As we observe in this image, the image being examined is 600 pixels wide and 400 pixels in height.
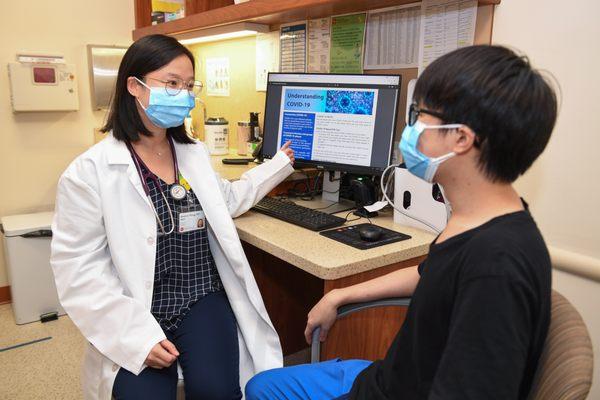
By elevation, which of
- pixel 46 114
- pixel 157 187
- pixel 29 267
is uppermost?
pixel 46 114

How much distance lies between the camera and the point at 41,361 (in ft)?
7.39

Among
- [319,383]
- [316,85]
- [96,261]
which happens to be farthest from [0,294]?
[319,383]

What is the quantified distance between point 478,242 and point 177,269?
3.20 feet

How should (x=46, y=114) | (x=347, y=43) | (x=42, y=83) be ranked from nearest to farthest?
1. (x=347, y=43)
2. (x=42, y=83)
3. (x=46, y=114)

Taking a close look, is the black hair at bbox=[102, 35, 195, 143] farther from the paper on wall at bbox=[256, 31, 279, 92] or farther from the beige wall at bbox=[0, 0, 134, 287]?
the beige wall at bbox=[0, 0, 134, 287]

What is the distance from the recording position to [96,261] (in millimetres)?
1313

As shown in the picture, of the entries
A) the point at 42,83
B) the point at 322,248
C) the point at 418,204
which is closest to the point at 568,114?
the point at 418,204

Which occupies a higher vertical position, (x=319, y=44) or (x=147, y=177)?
(x=319, y=44)

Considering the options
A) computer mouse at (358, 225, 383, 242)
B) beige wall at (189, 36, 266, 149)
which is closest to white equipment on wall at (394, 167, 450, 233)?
computer mouse at (358, 225, 383, 242)

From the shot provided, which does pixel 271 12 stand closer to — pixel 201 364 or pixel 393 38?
pixel 393 38

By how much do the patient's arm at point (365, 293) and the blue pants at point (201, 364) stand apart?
32 cm

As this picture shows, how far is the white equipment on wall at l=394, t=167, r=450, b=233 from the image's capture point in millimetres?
1486

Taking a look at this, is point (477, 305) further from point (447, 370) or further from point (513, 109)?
point (513, 109)

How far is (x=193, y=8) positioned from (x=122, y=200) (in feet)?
5.27
